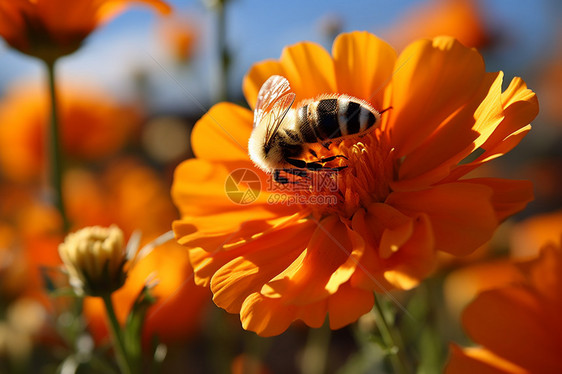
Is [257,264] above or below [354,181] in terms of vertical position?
below

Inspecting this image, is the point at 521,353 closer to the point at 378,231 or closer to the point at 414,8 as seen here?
the point at 378,231

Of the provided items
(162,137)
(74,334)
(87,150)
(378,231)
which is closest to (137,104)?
(162,137)

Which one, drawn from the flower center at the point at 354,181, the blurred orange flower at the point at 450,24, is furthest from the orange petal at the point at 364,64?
the blurred orange flower at the point at 450,24

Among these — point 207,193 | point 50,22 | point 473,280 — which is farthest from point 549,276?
point 50,22

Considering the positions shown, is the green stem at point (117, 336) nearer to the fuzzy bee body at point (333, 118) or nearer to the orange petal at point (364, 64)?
the fuzzy bee body at point (333, 118)

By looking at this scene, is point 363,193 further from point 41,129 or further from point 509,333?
point 41,129
